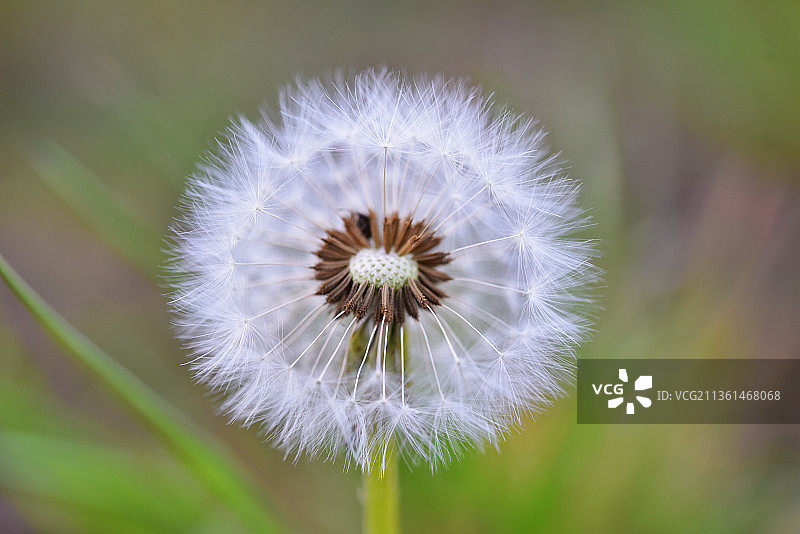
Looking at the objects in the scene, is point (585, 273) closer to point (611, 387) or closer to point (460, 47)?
point (611, 387)

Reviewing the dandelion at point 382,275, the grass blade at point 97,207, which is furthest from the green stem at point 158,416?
the grass blade at point 97,207

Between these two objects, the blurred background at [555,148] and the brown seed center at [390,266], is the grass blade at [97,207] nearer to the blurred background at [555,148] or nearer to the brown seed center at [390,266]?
the blurred background at [555,148]

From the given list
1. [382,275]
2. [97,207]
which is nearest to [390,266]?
[382,275]

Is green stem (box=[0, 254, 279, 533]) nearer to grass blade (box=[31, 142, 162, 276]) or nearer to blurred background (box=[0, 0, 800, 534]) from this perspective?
blurred background (box=[0, 0, 800, 534])

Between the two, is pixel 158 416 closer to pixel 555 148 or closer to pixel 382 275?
pixel 382 275

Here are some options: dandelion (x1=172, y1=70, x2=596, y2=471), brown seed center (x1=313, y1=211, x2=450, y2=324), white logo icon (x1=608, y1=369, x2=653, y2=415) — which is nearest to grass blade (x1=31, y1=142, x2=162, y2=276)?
dandelion (x1=172, y1=70, x2=596, y2=471)

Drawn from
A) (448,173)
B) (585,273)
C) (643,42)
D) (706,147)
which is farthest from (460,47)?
(585,273)

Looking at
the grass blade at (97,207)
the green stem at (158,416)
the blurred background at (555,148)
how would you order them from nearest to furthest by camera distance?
the green stem at (158,416) < the grass blade at (97,207) < the blurred background at (555,148)
